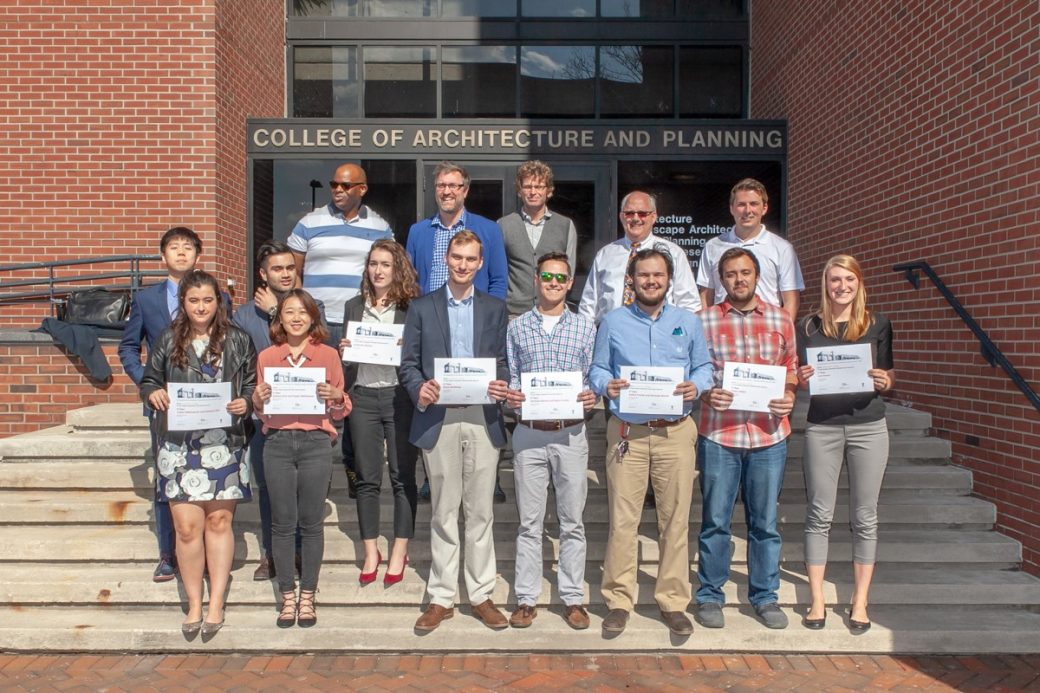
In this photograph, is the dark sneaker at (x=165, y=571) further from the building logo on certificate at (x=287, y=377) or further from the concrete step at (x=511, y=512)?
the building logo on certificate at (x=287, y=377)

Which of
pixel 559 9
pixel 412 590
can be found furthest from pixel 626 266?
pixel 559 9

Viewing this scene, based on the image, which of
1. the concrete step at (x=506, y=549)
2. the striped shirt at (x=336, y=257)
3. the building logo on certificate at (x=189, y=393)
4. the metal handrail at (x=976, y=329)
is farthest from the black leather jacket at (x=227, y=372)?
the metal handrail at (x=976, y=329)

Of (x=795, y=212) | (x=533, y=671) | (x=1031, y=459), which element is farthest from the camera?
(x=795, y=212)

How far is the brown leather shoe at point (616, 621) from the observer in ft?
13.5

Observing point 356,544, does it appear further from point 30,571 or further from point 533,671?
point 30,571

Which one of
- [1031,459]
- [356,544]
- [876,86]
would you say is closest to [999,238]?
[1031,459]

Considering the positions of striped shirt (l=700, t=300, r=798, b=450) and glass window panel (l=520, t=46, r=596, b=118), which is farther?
glass window panel (l=520, t=46, r=596, b=118)

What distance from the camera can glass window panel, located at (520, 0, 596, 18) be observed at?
383 inches

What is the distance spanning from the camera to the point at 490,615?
422 centimetres

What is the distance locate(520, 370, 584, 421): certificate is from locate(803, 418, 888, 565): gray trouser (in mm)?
1374

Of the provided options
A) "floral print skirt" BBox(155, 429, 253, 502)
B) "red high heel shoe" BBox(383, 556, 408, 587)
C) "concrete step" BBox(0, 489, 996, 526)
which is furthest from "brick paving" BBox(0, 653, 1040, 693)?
"concrete step" BBox(0, 489, 996, 526)

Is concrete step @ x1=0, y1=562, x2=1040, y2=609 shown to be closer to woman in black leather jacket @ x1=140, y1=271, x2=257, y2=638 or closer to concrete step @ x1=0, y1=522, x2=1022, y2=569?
concrete step @ x1=0, y1=522, x2=1022, y2=569

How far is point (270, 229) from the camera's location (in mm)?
9320

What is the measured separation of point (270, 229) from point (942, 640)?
803 centimetres
